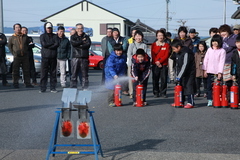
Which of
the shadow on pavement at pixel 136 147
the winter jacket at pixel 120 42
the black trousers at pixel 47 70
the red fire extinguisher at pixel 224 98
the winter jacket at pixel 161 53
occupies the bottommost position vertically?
the shadow on pavement at pixel 136 147

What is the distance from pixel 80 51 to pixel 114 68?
2.84m

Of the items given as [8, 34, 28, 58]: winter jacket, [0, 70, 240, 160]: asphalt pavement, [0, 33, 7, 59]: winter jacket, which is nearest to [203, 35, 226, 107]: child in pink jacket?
[0, 70, 240, 160]: asphalt pavement

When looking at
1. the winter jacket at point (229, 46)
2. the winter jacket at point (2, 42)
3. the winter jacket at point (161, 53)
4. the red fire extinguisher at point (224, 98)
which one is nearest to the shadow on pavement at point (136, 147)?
the red fire extinguisher at point (224, 98)

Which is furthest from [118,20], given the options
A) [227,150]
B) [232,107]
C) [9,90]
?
[227,150]

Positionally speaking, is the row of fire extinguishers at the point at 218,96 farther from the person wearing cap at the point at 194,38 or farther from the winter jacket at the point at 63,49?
the winter jacket at the point at 63,49

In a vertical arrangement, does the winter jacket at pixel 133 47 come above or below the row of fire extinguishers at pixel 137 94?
above

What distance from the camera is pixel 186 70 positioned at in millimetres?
10758

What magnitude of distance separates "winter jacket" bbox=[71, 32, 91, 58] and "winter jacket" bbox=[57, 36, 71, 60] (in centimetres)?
175

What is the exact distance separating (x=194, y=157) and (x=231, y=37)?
6080 millimetres

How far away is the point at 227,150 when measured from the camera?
633 cm

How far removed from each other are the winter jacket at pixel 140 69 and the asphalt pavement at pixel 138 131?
0.78 metres

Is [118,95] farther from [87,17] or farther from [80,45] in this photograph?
[87,17]

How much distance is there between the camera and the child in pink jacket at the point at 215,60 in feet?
35.9

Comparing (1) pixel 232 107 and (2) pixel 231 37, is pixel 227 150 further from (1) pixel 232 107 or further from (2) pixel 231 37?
(2) pixel 231 37
